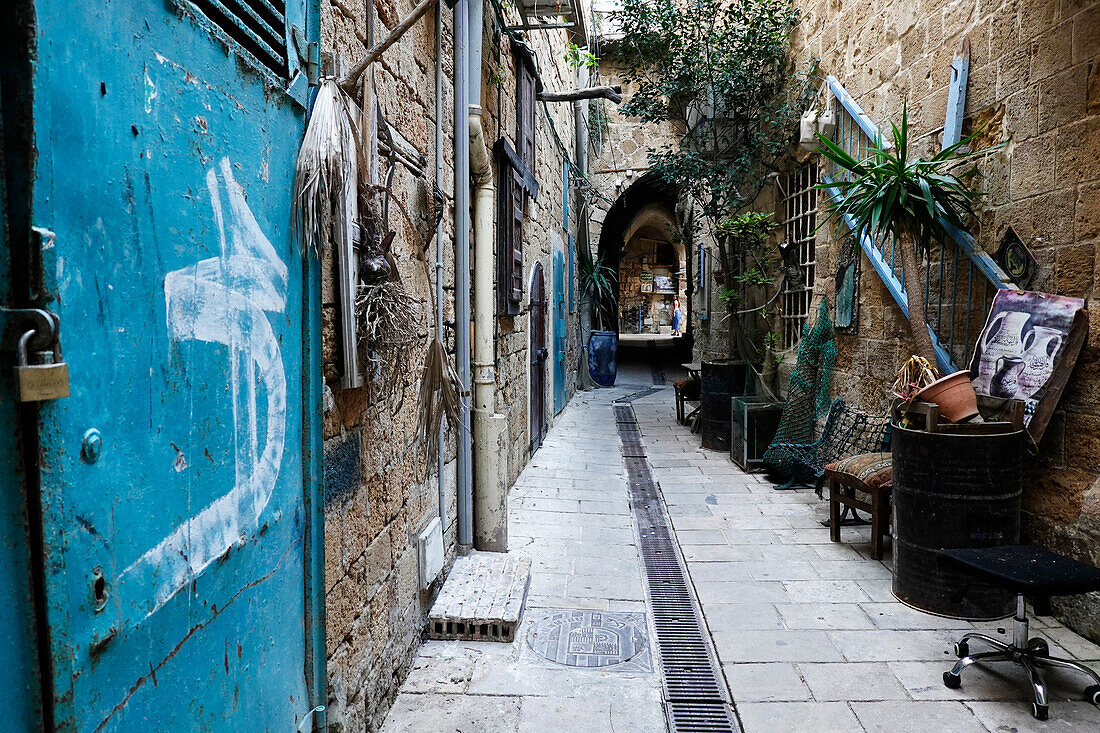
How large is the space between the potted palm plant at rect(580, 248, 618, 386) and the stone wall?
29.3 feet

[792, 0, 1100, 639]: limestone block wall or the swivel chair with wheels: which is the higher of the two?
[792, 0, 1100, 639]: limestone block wall

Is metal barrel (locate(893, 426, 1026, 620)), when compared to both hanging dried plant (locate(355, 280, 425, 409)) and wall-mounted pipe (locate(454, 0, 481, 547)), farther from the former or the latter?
hanging dried plant (locate(355, 280, 425, 409))

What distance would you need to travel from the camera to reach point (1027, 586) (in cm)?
246

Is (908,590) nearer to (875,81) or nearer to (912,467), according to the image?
(912,467)

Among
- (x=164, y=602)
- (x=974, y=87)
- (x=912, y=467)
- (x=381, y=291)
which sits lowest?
(x=912, y=467)

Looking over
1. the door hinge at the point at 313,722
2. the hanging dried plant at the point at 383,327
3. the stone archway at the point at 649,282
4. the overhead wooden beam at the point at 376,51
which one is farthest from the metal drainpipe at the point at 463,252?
the stone archway at the point at 649,282

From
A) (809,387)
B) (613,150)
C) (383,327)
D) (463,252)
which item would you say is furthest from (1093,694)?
(613,150)

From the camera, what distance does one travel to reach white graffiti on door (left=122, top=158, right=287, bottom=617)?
126 cm

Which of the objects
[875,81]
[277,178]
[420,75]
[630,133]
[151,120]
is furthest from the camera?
[630,133]

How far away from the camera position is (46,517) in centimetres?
95

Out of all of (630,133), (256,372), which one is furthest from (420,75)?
(630,133)

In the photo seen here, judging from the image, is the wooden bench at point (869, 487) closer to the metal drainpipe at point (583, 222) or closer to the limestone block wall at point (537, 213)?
the limestone block wall at point (537, 213)

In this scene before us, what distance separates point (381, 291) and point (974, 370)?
3471 millimetres

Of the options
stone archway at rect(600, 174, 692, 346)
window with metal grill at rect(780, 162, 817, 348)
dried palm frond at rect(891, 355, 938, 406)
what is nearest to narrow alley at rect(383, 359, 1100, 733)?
dried palm frond at rect(891, 355, 938, 406)
